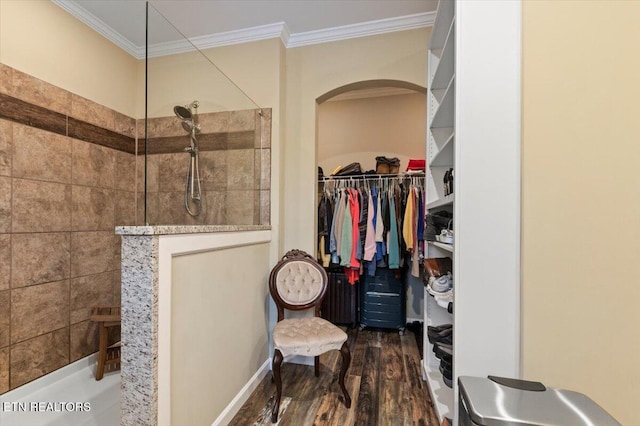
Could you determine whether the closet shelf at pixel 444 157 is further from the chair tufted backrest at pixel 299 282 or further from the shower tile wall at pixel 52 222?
the shower tile wall at pixel 52 222

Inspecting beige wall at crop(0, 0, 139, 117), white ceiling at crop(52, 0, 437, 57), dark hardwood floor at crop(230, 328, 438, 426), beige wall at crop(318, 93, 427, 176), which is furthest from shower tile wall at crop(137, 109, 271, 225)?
beige wall at crop(318, 93, 427, 176)

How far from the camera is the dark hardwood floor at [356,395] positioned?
165cm

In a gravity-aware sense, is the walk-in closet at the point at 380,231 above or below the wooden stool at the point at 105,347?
above


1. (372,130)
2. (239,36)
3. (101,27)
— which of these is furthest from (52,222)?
(372,130)

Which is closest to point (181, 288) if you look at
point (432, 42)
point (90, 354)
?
point (90, 354)

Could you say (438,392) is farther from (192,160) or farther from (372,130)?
(372,130)

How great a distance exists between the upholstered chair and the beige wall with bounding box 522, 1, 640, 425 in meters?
1.03

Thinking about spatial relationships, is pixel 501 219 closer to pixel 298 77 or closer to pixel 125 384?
pixel 125 384

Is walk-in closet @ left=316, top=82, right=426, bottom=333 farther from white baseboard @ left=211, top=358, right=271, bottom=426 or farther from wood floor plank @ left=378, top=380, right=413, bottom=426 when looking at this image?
white baseboard @ left=211, top=358, right=271, bottom=426

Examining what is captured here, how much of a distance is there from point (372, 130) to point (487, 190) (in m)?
2.67

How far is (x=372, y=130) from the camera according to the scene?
3615mm

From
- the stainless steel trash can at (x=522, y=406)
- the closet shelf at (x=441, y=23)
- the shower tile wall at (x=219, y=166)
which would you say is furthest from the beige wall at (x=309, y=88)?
the stainless steel trash can at (x=522, y=406)

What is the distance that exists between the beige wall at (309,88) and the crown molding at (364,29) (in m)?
0.04

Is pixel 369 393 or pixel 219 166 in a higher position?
pixel 219 166
